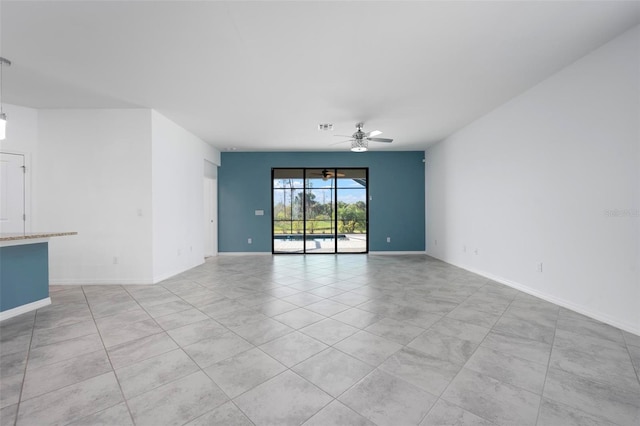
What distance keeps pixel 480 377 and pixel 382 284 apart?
100 inches

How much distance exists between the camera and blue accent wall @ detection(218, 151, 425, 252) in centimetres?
768

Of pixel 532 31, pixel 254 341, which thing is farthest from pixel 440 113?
pixel 254 341

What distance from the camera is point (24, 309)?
326 centimetres

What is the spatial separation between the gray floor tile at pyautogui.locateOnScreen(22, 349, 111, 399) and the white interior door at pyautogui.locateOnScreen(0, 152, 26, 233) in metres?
3.63

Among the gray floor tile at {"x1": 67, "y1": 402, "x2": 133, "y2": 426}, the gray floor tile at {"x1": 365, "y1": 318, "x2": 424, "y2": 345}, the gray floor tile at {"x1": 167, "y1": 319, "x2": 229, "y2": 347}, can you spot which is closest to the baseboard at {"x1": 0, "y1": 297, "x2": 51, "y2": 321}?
the gray floor tile at {"x1": 167, "y1": 319, "x2": 229, "y2": 347}

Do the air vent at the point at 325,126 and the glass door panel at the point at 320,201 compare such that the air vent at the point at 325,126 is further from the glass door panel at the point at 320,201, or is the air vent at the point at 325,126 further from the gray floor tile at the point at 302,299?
the gray floor tile at the point at 302,299

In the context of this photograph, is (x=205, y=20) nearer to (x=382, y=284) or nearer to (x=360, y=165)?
(x=382, y=284)

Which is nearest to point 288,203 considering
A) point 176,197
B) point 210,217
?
point 210,217

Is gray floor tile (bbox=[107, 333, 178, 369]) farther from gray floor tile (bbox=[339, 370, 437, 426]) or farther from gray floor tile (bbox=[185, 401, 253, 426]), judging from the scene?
gray floor tile (bbox=[339, 370, 437, 426])

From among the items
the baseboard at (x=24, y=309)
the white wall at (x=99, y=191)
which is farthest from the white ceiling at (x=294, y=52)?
the baseboard at (x=24, y=309)

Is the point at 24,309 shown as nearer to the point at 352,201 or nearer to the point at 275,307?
the point at 275,307

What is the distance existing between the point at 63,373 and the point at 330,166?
21.7ft

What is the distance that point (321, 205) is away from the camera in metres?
8.09

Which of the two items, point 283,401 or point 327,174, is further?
point 327,174
